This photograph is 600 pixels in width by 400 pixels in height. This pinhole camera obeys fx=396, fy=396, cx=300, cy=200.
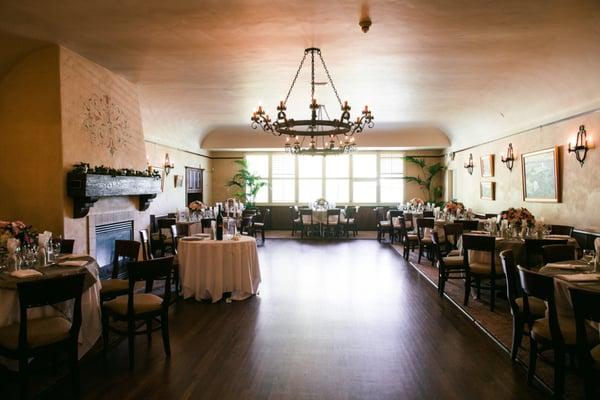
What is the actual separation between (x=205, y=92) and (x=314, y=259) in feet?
13.8

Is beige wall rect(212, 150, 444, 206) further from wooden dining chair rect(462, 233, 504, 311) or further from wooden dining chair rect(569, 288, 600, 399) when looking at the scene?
wooden dining chair rect(569, 288, 600, 399)

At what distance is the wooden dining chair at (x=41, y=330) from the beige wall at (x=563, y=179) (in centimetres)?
666

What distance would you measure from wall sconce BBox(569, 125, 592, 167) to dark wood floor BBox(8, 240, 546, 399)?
3222 mm

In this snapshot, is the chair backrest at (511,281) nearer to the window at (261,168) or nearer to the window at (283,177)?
the window at (283,177)

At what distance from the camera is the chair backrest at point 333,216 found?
1209 cm

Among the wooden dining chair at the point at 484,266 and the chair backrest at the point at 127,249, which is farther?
the wooden dining chair at the point at 484,266

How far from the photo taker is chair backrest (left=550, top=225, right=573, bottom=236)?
246 inches

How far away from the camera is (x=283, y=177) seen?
47.9 feet

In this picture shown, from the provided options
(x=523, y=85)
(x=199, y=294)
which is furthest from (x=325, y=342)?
(x=523, y=85)

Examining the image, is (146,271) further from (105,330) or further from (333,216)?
(333,216)

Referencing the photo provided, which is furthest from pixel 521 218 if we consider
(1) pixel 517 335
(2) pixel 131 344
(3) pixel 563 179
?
(2) pixel 131 344

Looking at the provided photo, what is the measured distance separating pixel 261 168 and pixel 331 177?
2595 mm

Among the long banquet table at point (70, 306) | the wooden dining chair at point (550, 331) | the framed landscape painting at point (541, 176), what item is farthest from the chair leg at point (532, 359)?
the framed landscape painting at point (541, 176)

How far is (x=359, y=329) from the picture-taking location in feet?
14.3
